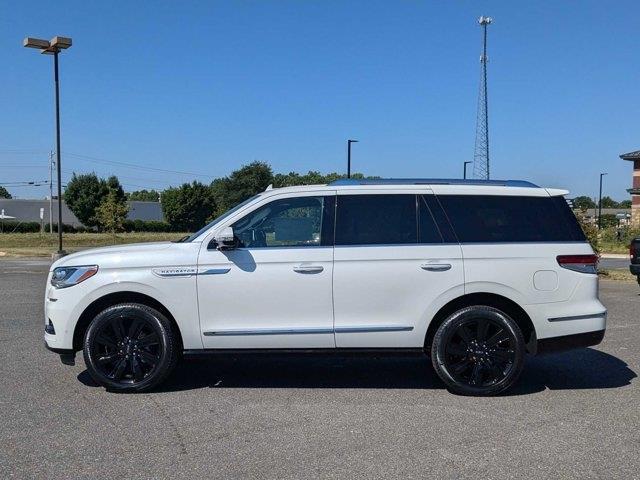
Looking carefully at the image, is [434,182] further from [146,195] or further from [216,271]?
[146,195]

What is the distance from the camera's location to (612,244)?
4231cm

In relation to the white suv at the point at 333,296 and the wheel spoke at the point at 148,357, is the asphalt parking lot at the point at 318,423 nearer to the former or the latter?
the wheel spoke at the point at 148,357

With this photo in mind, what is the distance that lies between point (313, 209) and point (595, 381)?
10.7 feet

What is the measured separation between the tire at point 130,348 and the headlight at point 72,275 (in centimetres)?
36

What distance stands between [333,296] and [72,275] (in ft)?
7.69

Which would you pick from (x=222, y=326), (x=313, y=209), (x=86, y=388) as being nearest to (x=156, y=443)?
(x=222, y=326)

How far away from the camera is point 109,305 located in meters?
5.78

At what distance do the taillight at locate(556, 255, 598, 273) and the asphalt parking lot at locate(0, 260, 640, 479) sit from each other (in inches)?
45.0

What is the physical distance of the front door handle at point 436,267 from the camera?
565 cm

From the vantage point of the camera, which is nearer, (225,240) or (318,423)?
(318,423)

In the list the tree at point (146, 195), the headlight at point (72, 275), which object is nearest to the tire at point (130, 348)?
the headlight at point (72, 275)

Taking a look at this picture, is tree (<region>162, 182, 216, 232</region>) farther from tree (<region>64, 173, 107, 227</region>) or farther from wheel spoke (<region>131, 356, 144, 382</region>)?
wheel spoke (<region>131, 356, 144, 382</region>)

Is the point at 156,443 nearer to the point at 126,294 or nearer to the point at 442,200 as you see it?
the point at 126,294

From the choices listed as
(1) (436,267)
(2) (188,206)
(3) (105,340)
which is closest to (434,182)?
(1) (436,267)
